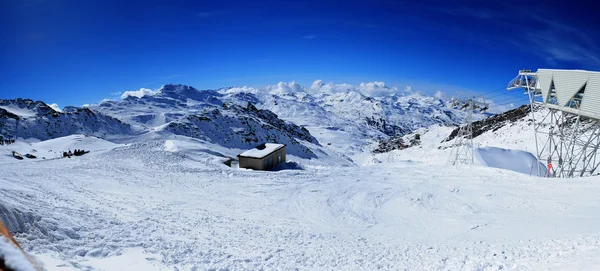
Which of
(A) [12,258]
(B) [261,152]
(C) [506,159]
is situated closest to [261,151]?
(B) [261,152]

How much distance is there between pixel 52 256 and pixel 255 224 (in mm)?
9013

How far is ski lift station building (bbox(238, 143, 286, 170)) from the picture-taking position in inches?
1294

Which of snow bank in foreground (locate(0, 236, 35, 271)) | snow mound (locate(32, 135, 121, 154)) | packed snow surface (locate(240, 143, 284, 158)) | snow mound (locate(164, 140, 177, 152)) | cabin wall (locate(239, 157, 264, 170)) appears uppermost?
snow mound (locate(32, 135, 121, 154))

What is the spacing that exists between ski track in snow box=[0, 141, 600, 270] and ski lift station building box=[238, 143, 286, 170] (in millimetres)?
4834

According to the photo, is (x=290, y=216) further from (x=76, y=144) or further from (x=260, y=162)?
(x=76, y=144)

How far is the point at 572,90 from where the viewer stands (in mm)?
25531

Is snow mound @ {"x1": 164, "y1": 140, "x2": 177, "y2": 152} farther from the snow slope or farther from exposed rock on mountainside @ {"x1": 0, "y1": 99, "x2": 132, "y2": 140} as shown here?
exposed rock on mountainside @ {"x1": 0, "y1": 99, "x2": 132, "y2": 140}

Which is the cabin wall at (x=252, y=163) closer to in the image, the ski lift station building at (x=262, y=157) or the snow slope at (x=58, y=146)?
the ski lift station building at (x=262, y=157)

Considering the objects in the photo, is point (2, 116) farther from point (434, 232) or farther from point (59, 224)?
point (434, 232)

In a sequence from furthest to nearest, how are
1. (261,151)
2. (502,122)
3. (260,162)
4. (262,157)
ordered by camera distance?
(502,122) < (261,151) < (262,157) < (260,162)

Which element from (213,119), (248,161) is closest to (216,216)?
(248,161)

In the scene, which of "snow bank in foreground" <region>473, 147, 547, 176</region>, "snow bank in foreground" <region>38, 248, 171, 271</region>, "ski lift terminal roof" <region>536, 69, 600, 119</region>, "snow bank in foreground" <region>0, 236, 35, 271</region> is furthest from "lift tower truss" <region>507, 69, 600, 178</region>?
"snow bank in foreground" <region>0, 236, 35, 271</region>

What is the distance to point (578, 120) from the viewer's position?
25.0m

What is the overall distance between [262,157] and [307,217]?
1569 cm
